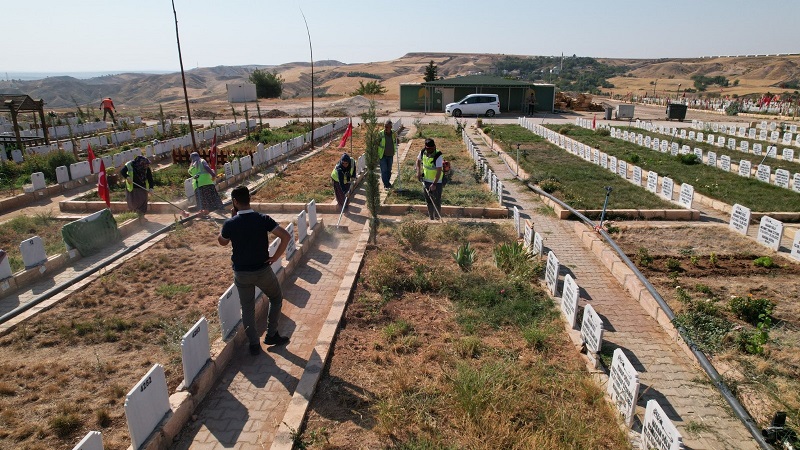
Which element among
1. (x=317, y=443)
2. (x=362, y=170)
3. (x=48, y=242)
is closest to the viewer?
(x=317, y=443)

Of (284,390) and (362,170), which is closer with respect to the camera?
(284,390)

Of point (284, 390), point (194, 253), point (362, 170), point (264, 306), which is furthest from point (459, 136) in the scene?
point (284, 390)

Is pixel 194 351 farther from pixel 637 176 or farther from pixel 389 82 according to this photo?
pixel 389 82

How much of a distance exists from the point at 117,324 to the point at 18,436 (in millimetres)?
1860

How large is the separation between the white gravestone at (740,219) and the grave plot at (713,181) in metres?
1.54

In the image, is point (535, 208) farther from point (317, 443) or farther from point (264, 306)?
point (317, 443)

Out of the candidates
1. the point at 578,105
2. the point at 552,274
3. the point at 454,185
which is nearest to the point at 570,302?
the point at 552,274

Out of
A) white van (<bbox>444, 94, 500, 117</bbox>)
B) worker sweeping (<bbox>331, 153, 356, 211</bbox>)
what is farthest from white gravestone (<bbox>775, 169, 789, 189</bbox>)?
white van (<bbox>444, 94, 500, 117</bbox>)

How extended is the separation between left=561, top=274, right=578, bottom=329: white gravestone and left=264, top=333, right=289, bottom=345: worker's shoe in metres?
3.20

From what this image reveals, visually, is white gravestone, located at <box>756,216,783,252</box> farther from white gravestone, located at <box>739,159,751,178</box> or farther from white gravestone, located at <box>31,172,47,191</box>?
white gravestone, located at <box>31,172,47,191</box>

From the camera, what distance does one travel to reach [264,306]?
6215 mm

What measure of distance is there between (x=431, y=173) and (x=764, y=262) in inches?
214

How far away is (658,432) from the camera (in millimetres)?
3533

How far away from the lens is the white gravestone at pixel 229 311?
17.1 feet
